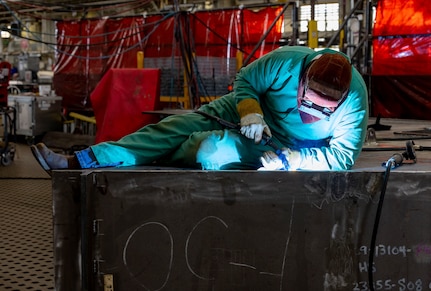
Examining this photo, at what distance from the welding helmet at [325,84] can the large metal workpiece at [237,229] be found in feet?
1.19

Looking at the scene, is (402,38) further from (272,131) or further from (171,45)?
(272,131)

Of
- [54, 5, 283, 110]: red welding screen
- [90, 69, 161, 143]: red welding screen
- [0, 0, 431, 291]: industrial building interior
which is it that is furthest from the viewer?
[54, 5, 283, 110]: red welding screen

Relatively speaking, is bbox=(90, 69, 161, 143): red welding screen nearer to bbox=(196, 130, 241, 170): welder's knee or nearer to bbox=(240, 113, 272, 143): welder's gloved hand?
bbox=(196, 130, 241, 170): welder's knee

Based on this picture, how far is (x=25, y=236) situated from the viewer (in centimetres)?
459

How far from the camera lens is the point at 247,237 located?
8.14 feet

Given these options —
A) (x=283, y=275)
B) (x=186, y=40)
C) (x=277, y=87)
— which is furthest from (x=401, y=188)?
(x=186, y=40)

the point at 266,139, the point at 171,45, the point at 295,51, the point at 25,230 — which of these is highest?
the point at 171,45

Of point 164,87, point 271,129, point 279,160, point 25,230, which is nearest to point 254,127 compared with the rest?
point 279,160

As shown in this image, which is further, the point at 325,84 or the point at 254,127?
the point at 254,127

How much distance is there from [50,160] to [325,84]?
4.53 feet

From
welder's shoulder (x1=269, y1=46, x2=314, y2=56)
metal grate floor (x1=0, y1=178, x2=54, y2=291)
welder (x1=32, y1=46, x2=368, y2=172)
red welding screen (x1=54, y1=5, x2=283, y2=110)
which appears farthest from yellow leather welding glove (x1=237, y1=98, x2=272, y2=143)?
A: red welding screen (x1=54, y1=5, x2=283, y2=110)

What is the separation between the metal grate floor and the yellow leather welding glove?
1578mm

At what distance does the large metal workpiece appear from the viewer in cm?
247

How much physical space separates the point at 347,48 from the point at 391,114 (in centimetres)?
121
